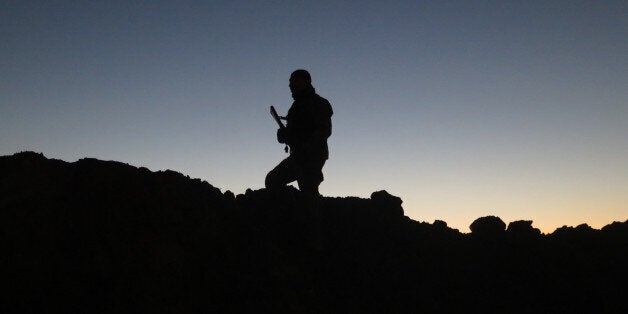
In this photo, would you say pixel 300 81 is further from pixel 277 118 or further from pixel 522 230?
pixel 522 230

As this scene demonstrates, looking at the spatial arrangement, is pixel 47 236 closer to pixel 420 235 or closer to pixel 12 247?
pixel 12 247

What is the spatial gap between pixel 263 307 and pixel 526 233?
27.2 feet

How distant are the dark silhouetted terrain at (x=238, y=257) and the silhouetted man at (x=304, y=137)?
552 millimetres

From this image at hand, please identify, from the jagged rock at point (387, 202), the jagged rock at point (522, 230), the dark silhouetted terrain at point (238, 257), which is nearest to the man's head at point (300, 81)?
the dark silhouetted terrain at point (238, 257)

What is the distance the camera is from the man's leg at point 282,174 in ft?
23.4

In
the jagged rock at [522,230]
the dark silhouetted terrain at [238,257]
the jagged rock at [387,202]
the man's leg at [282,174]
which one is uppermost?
the jagged rock at [387,202]

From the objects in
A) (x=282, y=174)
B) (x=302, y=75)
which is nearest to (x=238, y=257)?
(x=282, y=174)

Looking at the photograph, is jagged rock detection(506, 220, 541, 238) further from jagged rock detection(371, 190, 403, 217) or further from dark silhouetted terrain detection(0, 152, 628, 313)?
jagged rock detection(371, 190, 403, 217)

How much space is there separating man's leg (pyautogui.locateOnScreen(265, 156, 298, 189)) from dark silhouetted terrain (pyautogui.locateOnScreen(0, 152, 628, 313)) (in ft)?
1.88

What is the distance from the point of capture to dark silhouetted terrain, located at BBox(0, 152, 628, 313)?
475cm

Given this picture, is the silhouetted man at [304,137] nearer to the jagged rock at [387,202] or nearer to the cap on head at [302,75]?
the cap on head at [302,75]

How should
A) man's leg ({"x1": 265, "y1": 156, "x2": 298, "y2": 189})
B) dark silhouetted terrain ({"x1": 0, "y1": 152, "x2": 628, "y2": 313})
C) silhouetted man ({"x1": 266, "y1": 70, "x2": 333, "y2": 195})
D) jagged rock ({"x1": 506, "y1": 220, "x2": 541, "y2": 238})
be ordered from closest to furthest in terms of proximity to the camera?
1. dark silhouetted terrain ({"x1": 0, "y1": 152, "x2": 628, "y2": 313})
2. silhouetted man ({"x1": 266, "y1": 70, "x2": 333, "y2": 195})
3. man's leg ({"x1": 265, "y1": 156, "x2": 298, "y2": 189})
4. jagged rock ({"x1": 506, "y1": 220, "x2": 541, "y2": 238})

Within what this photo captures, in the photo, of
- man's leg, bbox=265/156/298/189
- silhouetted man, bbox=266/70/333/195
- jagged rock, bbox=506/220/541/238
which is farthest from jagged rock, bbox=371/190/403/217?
man's leg, bbox=265/156/298/189

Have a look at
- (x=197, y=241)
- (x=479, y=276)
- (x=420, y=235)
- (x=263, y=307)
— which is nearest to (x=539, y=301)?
(x=479, y=276)
